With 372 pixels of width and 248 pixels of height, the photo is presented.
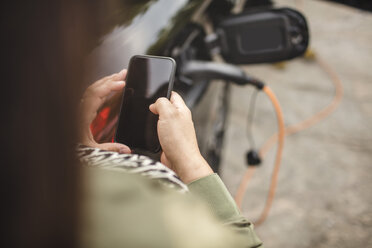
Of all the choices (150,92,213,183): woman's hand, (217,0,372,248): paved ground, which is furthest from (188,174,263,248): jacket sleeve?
(217,0,372,248): paved ground

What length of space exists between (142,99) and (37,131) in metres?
0.25

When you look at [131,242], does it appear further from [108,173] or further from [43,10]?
[43,10]

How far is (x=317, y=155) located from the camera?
2.10 meters

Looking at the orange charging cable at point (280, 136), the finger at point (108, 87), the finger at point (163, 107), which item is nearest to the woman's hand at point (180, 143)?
the finger at point (163, 107)

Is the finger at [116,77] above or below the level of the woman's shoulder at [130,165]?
above

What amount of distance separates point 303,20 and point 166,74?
25.7 inches

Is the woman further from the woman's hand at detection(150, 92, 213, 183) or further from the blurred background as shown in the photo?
the blurred background

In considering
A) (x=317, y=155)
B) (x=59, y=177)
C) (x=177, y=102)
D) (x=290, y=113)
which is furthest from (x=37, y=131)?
(x=290, y=113)

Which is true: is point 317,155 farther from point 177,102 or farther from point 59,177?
point 59,177

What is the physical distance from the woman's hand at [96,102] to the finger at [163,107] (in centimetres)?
9

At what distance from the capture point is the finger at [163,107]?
56 centimetres

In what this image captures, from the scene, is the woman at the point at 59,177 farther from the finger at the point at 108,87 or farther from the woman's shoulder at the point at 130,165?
the finger at the point at 108,87

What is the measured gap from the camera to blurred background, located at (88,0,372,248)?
2.80ft

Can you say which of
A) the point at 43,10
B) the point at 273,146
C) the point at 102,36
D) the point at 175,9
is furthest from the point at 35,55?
the point at 273,146
